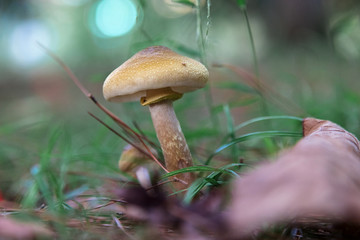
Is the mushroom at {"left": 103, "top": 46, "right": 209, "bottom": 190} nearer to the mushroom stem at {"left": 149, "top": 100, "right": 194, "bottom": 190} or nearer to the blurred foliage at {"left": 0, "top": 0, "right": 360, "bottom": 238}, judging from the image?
the mushroom stem at {"left": 149, "top": 100, "right": 194, "bottom": 190}

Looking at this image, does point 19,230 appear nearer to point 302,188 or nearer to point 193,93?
point 302,188

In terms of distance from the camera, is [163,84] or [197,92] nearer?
[163,84]

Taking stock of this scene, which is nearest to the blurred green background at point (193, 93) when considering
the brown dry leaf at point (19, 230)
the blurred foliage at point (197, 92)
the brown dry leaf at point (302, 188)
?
the blurred foliage at point (197, 92)

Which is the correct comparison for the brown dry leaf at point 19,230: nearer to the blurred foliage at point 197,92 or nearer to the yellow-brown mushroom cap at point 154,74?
the blurred foliage at point 197,92

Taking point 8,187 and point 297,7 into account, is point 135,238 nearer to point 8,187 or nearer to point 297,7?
point 8,187

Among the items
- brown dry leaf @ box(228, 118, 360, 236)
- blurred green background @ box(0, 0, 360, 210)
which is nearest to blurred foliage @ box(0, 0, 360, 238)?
blurred green background @ box(0, 0, 360, 210)

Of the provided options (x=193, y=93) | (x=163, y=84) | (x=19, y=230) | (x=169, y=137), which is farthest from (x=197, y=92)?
(x=19, y=230)
